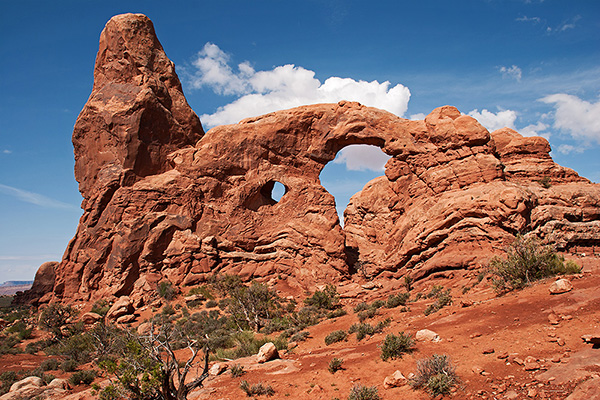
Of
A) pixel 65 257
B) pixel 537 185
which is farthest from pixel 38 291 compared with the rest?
pixel 537 185

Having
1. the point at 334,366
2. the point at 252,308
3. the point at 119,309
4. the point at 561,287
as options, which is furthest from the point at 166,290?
the point at 561,287

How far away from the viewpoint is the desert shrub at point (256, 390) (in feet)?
24.5

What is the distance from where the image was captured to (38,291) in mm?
28562

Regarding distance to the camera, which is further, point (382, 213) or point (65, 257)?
point (382, 213)

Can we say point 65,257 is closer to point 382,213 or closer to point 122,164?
point 122,164

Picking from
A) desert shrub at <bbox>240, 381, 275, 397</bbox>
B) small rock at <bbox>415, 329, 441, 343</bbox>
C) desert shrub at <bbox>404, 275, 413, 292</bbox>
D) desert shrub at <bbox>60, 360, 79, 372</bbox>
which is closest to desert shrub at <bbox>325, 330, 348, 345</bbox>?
small rock at <bbox>415, 329, 441, 343</bbox>

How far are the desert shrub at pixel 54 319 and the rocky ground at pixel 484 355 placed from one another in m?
9.34

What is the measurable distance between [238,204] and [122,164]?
7942 mm

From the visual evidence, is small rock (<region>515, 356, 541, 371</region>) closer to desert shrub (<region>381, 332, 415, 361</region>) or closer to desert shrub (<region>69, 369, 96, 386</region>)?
desert shrub (<region>381, 332, 415, 361</region>)

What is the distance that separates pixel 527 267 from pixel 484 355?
5.55m

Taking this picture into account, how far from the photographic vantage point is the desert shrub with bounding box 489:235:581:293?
37.0 feet

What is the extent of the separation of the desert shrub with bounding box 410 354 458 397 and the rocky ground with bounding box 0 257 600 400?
0.50 ft

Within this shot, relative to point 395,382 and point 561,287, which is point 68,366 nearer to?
point 395,382

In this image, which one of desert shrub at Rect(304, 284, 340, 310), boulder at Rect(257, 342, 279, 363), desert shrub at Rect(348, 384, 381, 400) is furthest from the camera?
desert shrub at Rect(304, 284, 340, 310)
